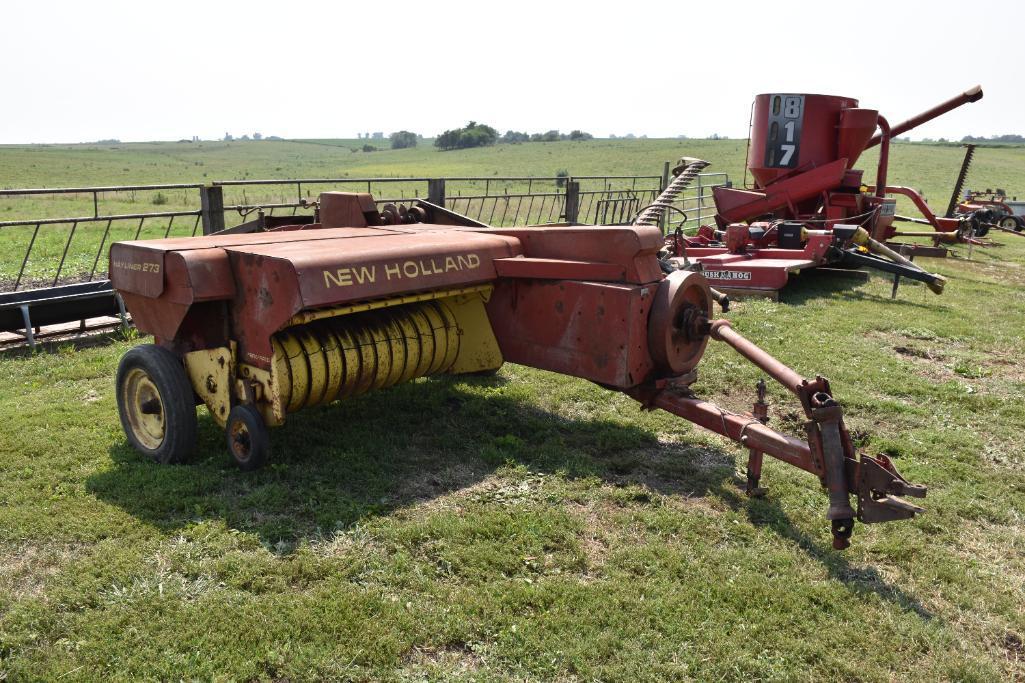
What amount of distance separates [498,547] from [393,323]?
78.0 inches

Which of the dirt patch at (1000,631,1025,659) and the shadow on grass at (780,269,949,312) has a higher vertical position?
the shadow on grass at (780,269,949,312)

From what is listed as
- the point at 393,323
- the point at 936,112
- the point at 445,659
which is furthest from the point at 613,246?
the point at 936,112

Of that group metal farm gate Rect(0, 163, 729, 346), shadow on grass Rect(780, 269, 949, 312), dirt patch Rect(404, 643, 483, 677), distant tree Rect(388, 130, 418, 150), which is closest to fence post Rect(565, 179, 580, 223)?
metal farm gate Rect(0, 163, 729, 346)

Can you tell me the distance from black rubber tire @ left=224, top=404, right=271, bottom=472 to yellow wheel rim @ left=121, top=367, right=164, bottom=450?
538 millimetres

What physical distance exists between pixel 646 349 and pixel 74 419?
4.12 metres

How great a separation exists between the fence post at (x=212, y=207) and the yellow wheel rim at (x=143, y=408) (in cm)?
380

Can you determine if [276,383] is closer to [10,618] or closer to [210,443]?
[210,443]

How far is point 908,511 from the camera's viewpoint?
357 cm

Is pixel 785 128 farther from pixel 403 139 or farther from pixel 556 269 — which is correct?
pixel 403 139

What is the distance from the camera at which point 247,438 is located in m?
4.61

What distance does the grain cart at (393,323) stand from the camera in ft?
14.5

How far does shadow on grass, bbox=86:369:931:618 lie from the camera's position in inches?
166

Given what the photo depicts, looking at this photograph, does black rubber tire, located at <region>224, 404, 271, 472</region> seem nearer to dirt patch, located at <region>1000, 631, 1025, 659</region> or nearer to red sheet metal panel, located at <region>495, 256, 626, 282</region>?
red sheet metal panel, located at <region>495, 256, 626, 282</region>

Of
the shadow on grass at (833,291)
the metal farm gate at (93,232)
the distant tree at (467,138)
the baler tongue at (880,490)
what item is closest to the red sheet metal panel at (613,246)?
the baler tongue at (880,490)
